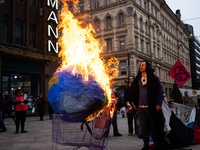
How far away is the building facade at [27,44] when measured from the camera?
1612cm

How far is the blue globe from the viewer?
3.52m

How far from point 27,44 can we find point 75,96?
15250 millimetres

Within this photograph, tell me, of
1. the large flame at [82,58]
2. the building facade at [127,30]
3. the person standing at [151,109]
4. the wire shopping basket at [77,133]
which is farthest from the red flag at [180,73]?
the building facade at [127,30]

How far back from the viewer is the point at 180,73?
409 inches

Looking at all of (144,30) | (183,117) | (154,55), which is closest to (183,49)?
(154,55)

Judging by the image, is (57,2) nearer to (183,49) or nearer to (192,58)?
(183,49)

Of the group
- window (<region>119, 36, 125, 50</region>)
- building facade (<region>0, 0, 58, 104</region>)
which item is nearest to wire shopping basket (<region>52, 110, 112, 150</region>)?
building facade (<region>0, 0, 58, 104</region>)

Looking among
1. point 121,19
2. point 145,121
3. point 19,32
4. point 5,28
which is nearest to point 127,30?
point 121,19

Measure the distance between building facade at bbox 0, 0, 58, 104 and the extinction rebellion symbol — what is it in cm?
1155

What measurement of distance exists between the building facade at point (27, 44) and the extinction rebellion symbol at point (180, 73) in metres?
11.6

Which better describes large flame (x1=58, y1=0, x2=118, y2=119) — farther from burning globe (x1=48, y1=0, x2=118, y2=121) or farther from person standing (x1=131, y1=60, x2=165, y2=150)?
person standing (x1=131, y1=60, x2=165, y2=150)

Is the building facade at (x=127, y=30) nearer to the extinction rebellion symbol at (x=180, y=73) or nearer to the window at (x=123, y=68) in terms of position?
the window at (x=123, y=68)

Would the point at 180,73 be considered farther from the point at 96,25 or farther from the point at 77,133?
the point at 96,25

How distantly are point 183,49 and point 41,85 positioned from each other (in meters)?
53.3
